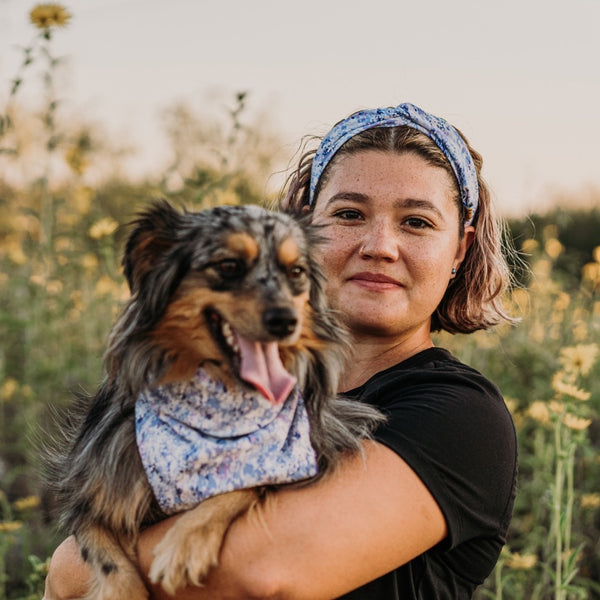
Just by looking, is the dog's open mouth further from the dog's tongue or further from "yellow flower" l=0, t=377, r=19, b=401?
"yellow flower" l=0, t=377, r=19, b=401

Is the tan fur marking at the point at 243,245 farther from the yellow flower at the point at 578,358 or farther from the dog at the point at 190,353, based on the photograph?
the yellow flower at the point at 578,358

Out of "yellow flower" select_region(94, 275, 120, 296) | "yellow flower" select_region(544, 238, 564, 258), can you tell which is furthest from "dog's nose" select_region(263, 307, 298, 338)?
"yellow flower" select_region(544, 238, 564, 258)

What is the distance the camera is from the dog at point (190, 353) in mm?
2221

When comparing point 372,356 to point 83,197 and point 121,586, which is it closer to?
point 121,586

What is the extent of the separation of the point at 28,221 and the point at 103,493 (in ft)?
18.4

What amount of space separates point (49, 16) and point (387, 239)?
8.64 ft

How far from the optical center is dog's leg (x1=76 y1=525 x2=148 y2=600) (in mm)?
2195

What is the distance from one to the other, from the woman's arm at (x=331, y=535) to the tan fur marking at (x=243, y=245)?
65cm

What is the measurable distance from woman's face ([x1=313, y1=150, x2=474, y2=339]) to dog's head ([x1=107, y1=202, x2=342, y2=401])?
0.51m

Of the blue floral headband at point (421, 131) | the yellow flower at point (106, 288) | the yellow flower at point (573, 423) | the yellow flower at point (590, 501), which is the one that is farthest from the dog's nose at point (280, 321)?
the yellow flower at point (106, 288)

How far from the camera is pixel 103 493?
2.36m

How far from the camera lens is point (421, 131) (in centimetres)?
287

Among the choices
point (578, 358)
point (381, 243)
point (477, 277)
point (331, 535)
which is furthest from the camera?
point (578, 358)

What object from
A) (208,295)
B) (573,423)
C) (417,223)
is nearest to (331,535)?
(208,295)
